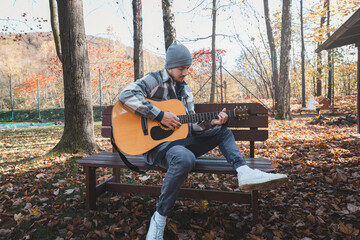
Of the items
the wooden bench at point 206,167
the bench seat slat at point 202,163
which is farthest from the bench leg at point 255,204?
the bench seat slat at point 202,163

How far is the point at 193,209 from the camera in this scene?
2.73 m

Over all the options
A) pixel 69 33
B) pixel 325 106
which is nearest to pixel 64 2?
pixel 69 33

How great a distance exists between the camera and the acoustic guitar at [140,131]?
7.69 feet

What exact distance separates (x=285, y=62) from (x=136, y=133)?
32.2 ft

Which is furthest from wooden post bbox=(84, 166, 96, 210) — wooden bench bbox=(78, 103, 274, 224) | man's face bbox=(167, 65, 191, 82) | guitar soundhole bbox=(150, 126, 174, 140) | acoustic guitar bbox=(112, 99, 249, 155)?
man's face bbox=(167, 65, 191, 82)

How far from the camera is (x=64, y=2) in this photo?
4.77 m

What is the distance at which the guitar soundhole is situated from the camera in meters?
2.37

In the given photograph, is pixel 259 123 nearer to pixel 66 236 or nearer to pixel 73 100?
pixel 66 236

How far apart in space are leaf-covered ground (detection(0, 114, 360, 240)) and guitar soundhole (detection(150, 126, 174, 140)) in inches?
→ 32.0

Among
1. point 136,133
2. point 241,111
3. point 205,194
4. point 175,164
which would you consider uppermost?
point 241,111

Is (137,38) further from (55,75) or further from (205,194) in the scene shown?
(55,75)

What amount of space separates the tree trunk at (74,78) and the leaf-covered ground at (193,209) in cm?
80

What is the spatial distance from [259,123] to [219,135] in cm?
68

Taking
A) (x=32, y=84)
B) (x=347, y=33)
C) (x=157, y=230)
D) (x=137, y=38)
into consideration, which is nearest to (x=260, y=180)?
(x=157, y=230)
